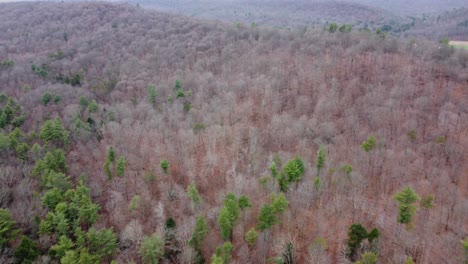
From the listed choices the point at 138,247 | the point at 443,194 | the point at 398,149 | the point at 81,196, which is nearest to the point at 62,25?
the point at 81,196

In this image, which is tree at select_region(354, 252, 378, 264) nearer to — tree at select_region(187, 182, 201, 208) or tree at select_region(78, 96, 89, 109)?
tree at select_region(187, 182, 201, 208)

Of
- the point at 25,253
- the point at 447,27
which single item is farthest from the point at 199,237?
the point at 447,27

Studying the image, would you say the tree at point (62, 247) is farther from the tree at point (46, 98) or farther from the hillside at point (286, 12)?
the hillside at point (286, 12)

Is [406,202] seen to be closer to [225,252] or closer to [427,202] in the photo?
[427,202]

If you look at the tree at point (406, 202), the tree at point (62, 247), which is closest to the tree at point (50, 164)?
the tree at point (62, 247)

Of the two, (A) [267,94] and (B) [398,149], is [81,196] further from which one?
(B) [398,149]

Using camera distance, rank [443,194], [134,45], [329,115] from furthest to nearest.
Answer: [134,45] < [329,115] < [443,194]
